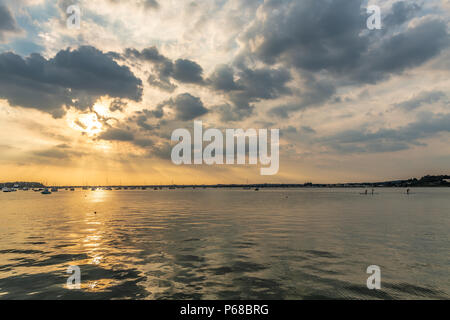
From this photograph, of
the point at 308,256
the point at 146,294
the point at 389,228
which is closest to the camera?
the point at 146,294

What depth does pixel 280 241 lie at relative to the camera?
28859 millimetres

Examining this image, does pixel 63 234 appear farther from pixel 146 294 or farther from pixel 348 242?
pixel 348 242

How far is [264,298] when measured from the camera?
14.0m

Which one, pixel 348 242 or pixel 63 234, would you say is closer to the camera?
pixel 348 242

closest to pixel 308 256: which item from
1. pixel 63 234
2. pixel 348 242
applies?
pixel 348 242

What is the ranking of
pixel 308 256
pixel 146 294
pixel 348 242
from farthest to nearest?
1. pixel 348 242
2. pixel 308 256
3. pixel 146 294

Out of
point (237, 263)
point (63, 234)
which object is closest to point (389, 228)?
point (237, 263)
